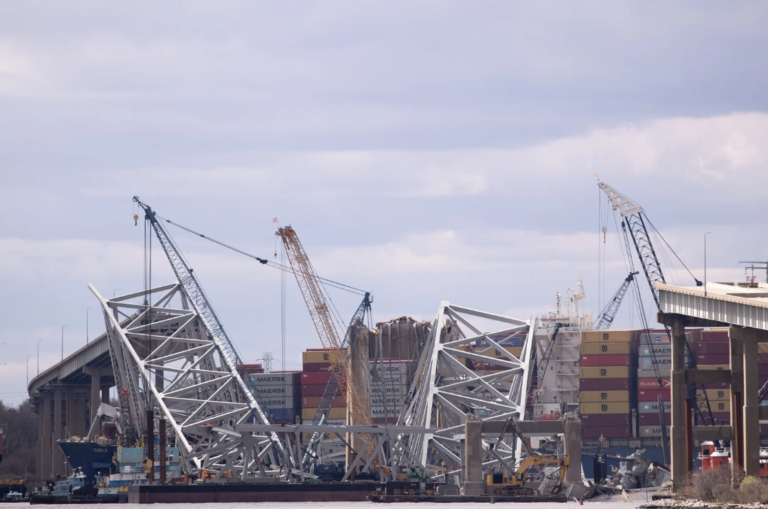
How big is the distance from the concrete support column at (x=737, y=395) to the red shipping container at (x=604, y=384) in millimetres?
90586

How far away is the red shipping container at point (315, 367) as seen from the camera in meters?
175

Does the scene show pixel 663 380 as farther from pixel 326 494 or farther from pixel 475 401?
pixel 326 494

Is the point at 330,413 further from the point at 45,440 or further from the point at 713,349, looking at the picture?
the point at 713,349

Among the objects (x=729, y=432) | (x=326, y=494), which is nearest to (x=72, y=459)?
(x=326, y=494)

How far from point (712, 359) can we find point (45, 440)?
327 feet

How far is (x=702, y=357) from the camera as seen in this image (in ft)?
530

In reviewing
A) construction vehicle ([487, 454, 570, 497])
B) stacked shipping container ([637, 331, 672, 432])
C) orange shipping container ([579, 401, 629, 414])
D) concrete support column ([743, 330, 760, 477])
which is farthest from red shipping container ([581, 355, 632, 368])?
concrete support column ([743, 330, 760, 477])

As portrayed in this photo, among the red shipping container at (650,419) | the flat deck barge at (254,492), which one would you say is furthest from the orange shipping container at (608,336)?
the flat deck barge at (254,492)

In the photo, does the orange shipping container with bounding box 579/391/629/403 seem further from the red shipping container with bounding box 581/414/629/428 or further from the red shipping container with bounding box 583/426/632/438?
the red shipping container with bounding box 583/426/632/438

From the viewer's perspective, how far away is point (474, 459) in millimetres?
93625

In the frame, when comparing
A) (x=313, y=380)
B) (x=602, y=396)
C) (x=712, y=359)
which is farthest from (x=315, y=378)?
(x=712, y=359)

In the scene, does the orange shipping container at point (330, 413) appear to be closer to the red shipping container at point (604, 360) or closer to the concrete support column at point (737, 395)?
the red shipping container at point (604, 360)

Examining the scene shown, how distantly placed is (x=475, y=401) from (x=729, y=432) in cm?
3953

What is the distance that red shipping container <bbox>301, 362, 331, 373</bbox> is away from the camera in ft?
574
